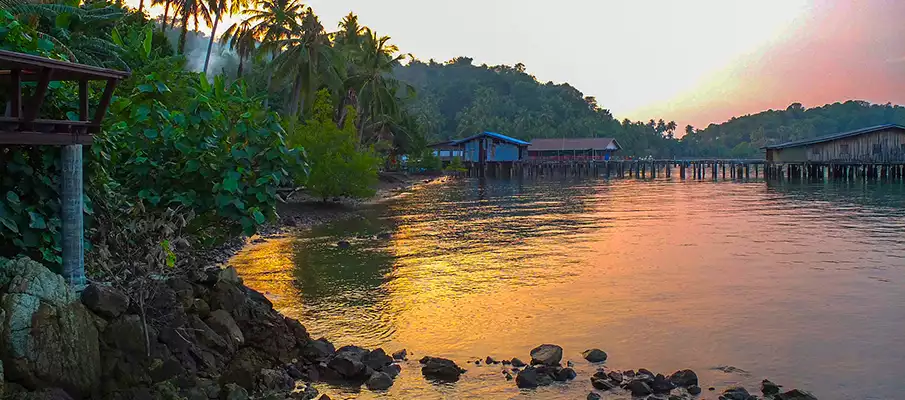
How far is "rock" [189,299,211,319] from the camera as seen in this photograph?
377 inches

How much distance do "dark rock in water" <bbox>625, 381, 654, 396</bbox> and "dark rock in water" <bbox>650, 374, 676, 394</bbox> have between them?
0.10m

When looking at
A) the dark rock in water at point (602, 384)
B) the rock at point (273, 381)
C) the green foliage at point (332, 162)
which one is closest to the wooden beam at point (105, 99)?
the rock at point (273, 381)

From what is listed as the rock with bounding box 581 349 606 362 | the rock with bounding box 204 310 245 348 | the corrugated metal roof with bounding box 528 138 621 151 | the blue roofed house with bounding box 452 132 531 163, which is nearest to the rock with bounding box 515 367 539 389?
the rock with bounding box 581 349 606 362

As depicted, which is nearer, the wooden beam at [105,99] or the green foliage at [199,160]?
the wooden beam at [105,99]

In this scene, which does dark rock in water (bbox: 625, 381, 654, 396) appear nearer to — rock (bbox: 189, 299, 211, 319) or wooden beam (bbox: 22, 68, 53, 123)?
rock (bbox: 189, 299, 211, 319)

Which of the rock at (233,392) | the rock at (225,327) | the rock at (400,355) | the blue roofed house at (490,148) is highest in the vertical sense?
the blue roofed house at (490,148)

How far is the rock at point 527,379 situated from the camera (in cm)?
970

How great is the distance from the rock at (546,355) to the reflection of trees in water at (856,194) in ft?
103

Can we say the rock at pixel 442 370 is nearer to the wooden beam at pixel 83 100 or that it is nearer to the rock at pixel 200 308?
the rock at pixel 200 308

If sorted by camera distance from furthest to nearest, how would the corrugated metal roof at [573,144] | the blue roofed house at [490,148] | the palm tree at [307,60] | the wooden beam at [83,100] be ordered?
the corrugated metal roof at [573,144]
the blue roofed house at [490,148]
the palm tree at [307,60]
the wooden beam at [83,100]

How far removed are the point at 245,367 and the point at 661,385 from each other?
210 inches

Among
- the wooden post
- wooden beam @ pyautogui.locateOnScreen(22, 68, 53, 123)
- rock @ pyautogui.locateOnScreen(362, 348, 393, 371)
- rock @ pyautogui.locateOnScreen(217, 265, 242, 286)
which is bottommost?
rock @ pyautogui.locateOnScreen(362, 348, 393, 371)

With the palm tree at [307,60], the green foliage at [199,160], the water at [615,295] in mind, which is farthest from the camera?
the palm tree at [307,60]

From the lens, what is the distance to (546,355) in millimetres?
10625
